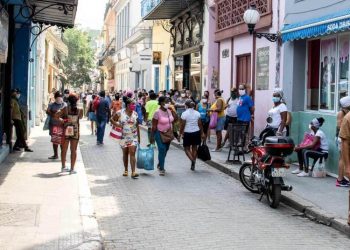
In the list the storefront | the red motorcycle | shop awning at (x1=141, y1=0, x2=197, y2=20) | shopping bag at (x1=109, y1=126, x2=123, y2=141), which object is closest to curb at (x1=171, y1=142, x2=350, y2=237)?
the red motorcycle

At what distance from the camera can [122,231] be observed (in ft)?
25.6

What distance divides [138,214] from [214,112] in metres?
9.05

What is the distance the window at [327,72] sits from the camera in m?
12.5

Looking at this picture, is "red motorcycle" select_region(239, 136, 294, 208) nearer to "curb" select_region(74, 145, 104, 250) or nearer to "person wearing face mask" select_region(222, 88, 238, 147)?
"curb" select_region(74, 145, 104, 250)

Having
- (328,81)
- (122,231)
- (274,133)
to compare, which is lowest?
(122,231)

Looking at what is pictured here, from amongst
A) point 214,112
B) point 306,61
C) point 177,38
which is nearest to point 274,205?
point 306,61

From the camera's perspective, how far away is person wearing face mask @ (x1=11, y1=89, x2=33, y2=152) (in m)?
14.8

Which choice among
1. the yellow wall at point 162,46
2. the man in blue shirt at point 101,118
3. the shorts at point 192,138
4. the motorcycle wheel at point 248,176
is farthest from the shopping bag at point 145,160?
the yellow wall at point 162,46

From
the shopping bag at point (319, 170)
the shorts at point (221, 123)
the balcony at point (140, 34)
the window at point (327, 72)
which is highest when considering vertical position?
the balcony at point (140, 34)

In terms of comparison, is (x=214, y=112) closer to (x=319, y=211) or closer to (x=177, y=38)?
(x=319, y=211)

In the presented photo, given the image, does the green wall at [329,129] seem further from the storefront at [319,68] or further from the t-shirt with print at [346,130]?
the t-shirt with print at [346,130]

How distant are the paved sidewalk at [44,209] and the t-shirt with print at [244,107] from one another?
4.56 meters

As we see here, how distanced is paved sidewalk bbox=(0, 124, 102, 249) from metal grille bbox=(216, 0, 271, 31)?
6.63 m

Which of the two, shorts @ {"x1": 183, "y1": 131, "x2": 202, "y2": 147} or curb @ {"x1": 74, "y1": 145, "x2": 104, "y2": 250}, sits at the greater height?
shorts @ {"x1": 183, "y1": 131, "x2": 202, "y2": 147}
